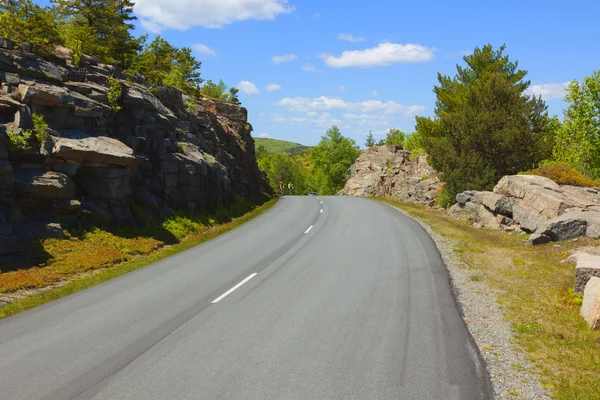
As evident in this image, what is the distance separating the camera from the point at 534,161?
31.7m

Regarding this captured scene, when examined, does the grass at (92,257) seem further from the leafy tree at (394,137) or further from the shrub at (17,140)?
the leafy tree at (394,137)

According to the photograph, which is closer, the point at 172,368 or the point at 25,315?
the point at 172,368

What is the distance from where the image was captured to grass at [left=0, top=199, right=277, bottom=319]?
1197 centimetres

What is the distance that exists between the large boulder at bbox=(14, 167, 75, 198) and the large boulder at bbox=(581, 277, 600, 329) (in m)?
16.8

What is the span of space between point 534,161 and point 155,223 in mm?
26898

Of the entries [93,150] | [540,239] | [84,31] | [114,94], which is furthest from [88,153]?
[540,239]

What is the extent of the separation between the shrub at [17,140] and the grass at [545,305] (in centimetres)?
1603

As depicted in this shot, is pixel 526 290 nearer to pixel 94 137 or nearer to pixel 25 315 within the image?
pixel 25 315

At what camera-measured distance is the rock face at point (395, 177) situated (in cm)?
4275

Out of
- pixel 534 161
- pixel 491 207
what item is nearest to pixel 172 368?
pixel 491 207

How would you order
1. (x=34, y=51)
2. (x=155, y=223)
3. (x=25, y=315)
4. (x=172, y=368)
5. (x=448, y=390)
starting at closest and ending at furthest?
1. (x=448, y=390)
2. (x=172, y=368)
3. (x=25, y=315)
4. (x=34, y=51)
5. (x=155, y=223)

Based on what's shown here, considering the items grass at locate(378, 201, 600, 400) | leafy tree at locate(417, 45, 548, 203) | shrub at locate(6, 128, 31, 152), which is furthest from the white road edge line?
leafy tree at locate(417, 45, 548, 203)

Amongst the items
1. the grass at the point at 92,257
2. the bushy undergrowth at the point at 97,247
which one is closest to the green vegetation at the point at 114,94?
the bushy undergrowth at the point at 97,247

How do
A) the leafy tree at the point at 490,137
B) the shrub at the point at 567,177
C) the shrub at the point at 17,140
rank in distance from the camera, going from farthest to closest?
1. the leafy tree at the point at 490,137
2. the shrub at the point at 567,177
3. the shrub at the point at 17,140
